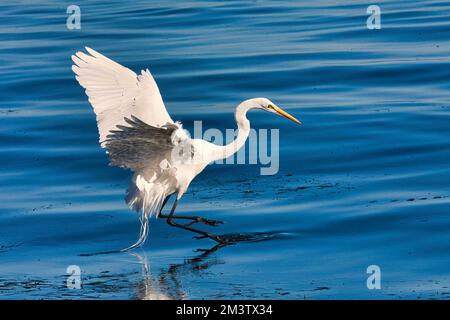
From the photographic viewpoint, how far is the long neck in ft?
35.7

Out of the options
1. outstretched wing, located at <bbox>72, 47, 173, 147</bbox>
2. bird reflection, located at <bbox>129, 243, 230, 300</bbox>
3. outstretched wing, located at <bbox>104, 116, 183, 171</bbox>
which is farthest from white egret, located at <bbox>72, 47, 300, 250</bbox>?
bird reflection, located at <bbox>129, 243, 230, 300</bbox>

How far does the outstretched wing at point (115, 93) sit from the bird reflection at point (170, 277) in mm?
1444

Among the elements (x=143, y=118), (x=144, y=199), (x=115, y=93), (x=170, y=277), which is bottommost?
(x=170, y=277)

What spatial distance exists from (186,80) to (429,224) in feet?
29.6

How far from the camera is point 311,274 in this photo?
9.61m

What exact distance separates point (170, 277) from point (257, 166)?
14.8 feet

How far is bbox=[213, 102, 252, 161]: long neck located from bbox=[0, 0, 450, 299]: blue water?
0.88 m

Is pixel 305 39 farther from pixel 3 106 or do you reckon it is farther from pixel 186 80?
pixel 3 106

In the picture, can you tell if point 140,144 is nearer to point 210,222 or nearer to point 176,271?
point 176,271

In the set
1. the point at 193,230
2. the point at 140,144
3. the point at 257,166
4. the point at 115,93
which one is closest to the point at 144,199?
the point at 193,230

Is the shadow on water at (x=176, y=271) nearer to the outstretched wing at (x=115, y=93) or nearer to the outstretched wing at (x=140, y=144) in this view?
the outstretched wing at (x=140, y=144)

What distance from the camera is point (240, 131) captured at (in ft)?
36.0

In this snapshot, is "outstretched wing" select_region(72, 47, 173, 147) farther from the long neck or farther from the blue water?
the blue water

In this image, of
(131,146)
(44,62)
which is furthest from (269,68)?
(131,146)
